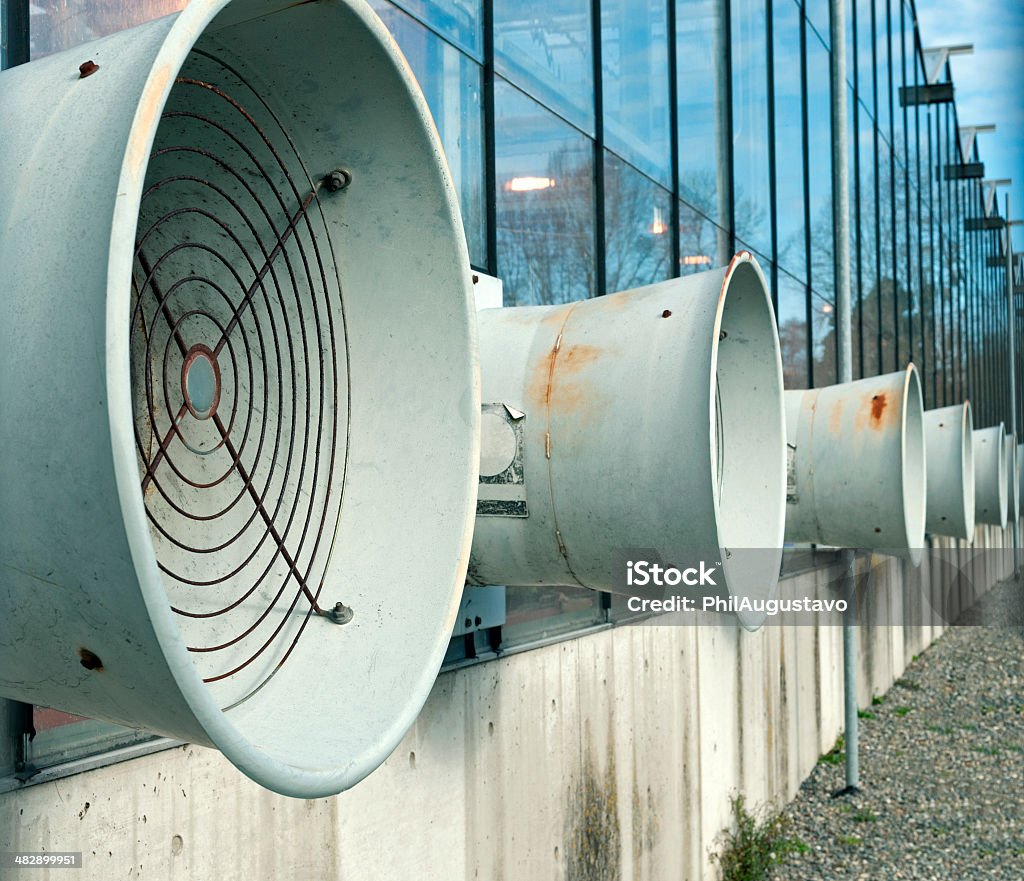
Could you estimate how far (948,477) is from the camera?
883 centimetres

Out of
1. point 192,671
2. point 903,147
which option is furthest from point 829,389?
point 903,147

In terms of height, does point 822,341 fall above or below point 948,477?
above

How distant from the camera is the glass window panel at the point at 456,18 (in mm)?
4051

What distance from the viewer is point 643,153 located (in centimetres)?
635

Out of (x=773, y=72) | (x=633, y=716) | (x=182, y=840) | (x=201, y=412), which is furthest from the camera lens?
(x=773, y=72)

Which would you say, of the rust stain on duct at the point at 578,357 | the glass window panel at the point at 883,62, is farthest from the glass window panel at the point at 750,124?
the glass window panel at the point at 883,62

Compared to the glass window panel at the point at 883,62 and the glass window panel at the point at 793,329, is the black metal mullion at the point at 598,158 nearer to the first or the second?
the glass window panel at the point at 793,329

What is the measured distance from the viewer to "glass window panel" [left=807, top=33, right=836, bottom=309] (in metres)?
11.0

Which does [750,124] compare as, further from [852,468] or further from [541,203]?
[541,203]

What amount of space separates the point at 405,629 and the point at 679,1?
19.4ft

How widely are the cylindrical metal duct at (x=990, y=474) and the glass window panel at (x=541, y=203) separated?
9.21 metres

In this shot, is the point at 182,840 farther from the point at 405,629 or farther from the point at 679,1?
the point at 679,1

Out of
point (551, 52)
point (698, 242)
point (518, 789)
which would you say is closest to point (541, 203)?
point (551, 52)

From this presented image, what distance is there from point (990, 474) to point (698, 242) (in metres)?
7.53
